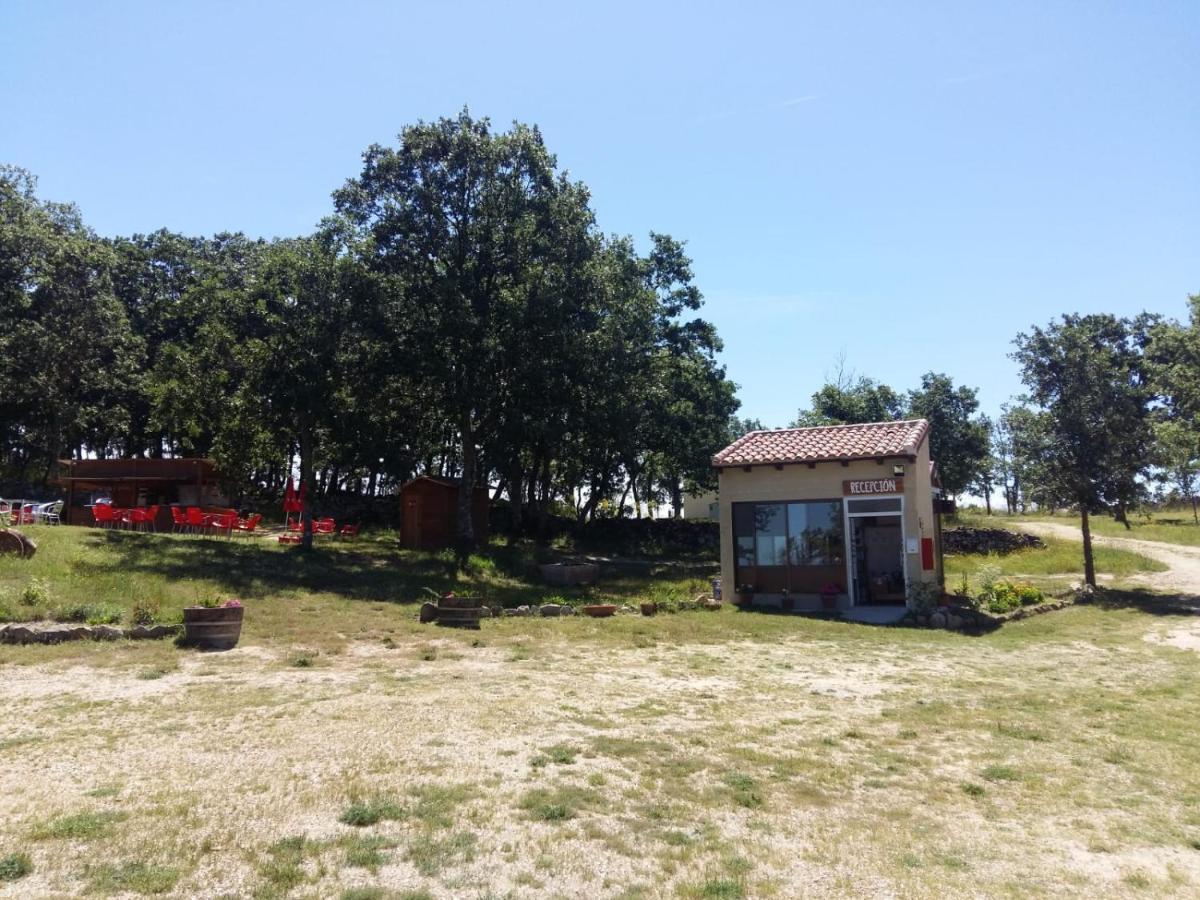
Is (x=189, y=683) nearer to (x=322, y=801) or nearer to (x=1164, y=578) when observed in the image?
(x=322, y=801)

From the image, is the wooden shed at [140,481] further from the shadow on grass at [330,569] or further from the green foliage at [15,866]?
the green foliage at [15,866]

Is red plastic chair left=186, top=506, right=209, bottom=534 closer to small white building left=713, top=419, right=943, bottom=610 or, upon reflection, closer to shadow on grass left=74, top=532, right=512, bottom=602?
shadow on grass left=74, top=532, right=512, bottom=602

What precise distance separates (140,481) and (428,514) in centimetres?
1183

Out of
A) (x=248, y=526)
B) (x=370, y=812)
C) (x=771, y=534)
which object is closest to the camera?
(x=370, y=812)

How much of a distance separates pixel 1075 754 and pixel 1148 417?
20.2m

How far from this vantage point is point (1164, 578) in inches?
1033

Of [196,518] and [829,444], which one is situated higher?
[829,444]

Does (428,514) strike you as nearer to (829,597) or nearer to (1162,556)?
(829,597)

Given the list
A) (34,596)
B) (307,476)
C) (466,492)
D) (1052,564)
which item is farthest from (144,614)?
(1052,564)

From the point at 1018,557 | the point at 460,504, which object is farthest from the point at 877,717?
the point at 1018,557

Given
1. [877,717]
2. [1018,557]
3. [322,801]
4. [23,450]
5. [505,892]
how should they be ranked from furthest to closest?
[23,450] < [1018,557] < [877,717] < [322,801] < [505,892]

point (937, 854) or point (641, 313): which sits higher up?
point (641, 313)

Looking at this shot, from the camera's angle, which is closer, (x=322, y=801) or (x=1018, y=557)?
(x=322, y=801)

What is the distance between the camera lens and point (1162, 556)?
32.1 m
